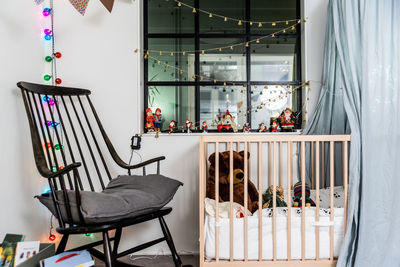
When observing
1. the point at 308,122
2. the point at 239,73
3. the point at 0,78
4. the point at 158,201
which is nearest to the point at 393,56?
the point at 308,122

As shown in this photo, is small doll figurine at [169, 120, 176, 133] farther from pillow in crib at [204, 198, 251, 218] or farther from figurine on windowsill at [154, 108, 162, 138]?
pillow in crib at [204, 198, 251, 218]

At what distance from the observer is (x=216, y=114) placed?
2.56 m

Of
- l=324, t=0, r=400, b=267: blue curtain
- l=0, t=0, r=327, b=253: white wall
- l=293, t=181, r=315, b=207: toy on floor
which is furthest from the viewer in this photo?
l=0, t=0, r=327, b=253: white wall

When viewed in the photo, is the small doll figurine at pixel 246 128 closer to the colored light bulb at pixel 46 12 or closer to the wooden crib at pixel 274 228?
the wooden crib at pixel 274 228

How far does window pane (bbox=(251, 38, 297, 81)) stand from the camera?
2570 millimetres

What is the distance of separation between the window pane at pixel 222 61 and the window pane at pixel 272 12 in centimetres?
26

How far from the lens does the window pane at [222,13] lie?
103 inches

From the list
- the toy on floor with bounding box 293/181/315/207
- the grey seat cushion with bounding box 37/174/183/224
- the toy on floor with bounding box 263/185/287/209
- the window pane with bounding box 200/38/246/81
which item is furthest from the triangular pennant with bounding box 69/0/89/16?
the toy on floor with bounding box 293/181/315/207

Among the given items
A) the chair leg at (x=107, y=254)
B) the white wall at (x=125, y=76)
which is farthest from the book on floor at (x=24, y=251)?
the white wall at (x=125, y=76)

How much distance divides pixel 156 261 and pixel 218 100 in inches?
51.8

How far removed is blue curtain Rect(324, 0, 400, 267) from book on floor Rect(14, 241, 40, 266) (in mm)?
1579

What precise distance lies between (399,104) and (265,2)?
1.48 meters

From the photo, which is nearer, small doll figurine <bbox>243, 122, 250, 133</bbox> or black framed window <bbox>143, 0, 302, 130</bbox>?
small doll figurine <bbox>243, 122, 250, 133</bbox>

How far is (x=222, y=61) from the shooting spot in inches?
102
